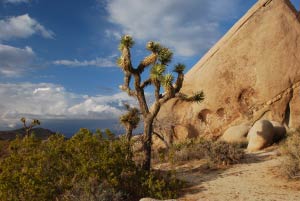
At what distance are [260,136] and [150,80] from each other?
21.9 feet

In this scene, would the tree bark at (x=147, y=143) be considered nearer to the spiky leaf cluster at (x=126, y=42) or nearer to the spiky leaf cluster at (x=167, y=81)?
the spiky leaf cluster at (x=167, y=81)

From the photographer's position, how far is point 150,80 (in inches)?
486

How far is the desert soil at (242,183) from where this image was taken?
29.8 feet

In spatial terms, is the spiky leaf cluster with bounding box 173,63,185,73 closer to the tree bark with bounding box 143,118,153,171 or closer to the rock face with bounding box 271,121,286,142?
the tree bark with bounding box 143,118,153,171

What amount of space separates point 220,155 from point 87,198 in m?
5.80

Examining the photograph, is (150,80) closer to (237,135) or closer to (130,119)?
(130,119)

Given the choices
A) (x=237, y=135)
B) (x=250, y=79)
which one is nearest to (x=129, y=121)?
(x=237, y=135)

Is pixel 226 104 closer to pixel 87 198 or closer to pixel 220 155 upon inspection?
pixel 220 155

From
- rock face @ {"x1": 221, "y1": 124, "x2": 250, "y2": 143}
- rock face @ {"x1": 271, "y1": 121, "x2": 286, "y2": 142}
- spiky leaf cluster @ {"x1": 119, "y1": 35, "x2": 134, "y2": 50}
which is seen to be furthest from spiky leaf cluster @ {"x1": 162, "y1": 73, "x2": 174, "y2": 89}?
rock face @ {"x1": 271, "y1": 121, "x2": 286, "y2": 142}

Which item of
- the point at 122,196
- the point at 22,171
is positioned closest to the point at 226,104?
the point at 122,196

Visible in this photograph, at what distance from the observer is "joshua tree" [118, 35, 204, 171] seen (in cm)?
1188

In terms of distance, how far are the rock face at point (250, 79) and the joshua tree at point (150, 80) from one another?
8.56 metres

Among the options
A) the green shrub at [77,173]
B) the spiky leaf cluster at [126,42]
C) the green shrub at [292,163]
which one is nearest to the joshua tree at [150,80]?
the spiky leaf cluster at [126,42]

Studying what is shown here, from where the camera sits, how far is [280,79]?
20.6 metres
